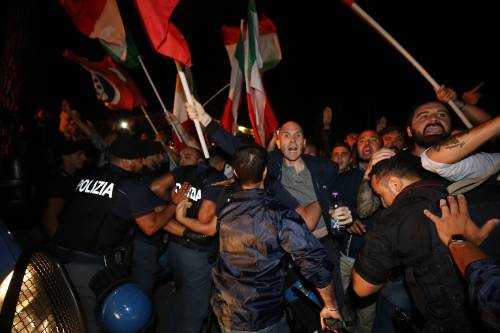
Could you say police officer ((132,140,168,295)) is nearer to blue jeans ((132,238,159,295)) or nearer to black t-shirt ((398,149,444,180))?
blue jeans ((132,238,159,295))

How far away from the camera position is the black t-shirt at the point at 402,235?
6.16 ft

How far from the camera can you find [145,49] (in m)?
22.7

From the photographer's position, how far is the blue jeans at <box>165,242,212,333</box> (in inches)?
145

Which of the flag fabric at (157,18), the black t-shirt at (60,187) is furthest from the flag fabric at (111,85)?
the flag fabric at (157,18)

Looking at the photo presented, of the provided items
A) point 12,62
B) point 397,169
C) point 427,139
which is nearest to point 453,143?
point 397,169

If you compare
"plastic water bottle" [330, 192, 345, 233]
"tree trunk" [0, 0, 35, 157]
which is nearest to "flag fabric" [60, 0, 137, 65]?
"tree trunk" [0, 0, 35, 157]

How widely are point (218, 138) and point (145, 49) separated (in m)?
22.0

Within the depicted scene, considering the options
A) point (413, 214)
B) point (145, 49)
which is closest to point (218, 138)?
point (413, 214)

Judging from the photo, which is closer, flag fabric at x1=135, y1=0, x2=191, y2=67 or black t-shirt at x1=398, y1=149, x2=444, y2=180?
black t-shirt at x1=398, y1=149, x2=444, y2=180

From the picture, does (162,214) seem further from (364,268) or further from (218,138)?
(364,268)

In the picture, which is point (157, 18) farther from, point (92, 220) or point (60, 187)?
point (60, 187)

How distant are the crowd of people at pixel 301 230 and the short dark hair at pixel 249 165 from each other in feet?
0.03

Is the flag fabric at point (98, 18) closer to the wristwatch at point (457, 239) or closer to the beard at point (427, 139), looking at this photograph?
the beard at point (427, 139)

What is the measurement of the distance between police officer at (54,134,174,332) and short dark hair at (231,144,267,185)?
134 centimetres
